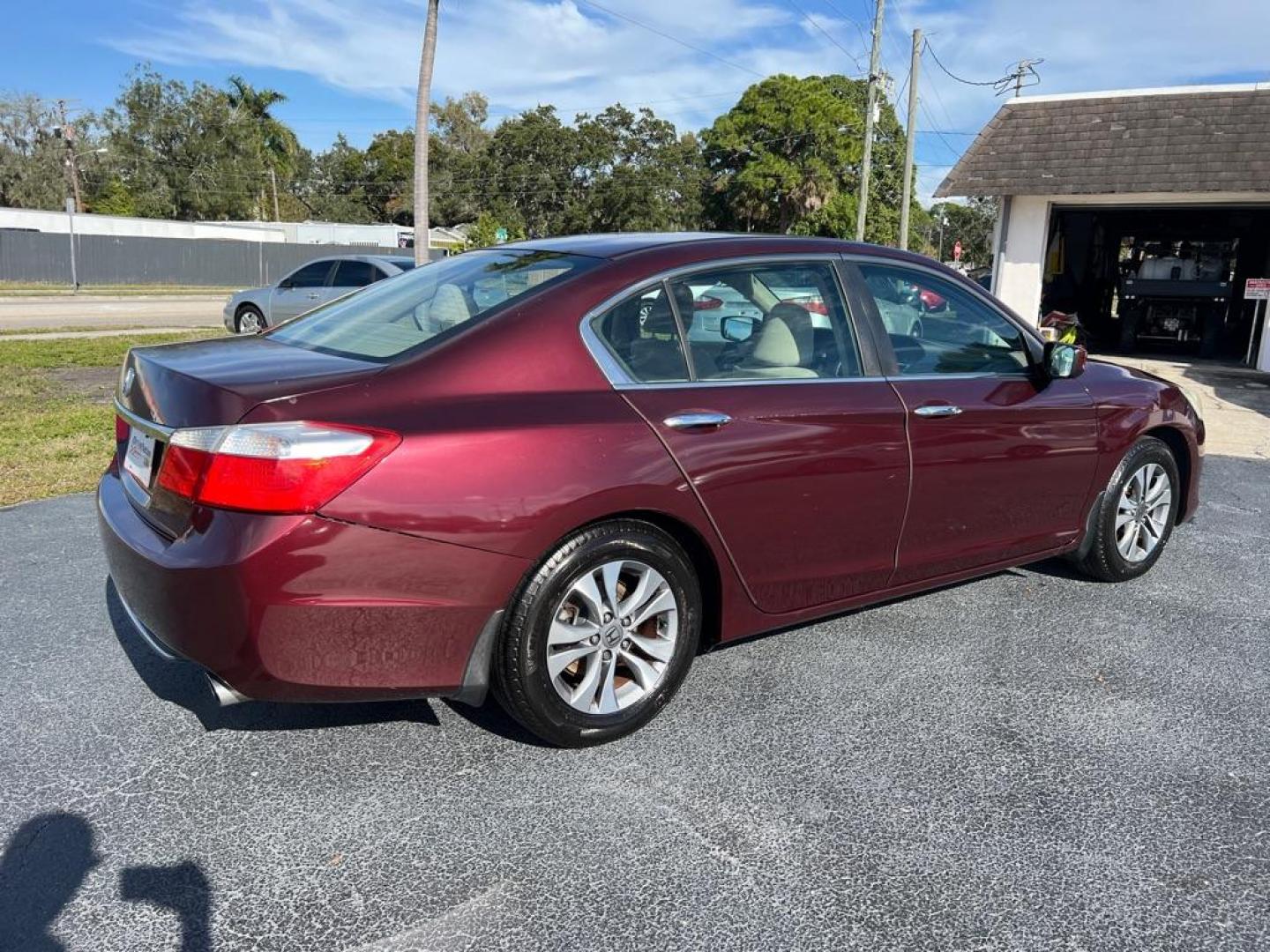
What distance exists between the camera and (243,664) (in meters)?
2.66

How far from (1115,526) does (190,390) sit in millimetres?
4104

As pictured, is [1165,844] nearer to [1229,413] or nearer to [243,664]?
[243,664]

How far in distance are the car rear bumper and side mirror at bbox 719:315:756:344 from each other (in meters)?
1.20

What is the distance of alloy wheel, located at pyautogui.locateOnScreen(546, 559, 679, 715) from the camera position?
9.93ft

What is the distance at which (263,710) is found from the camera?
3438mm

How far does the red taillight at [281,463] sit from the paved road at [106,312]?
19.1 meters

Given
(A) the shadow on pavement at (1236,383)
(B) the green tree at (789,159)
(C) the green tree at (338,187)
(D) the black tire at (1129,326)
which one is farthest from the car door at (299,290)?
(C) the green tree at (338,187)

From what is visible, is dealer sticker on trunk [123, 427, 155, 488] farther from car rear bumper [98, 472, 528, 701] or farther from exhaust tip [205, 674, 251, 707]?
exhaust tip [205, 674, 251, 707]

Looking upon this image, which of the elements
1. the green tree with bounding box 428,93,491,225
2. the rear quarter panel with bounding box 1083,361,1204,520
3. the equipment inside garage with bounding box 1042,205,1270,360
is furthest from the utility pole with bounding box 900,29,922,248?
the green tree with bounding box 428,93,491,225

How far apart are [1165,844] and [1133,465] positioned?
2465 millimetres

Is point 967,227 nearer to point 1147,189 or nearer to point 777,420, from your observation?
point 1147,189

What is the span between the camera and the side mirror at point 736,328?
3.51 metres

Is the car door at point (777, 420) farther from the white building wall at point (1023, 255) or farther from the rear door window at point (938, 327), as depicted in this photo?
the white building wall at point (1023, 255)

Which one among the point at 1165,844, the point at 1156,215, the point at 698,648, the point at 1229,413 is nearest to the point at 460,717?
the point at 698,648
